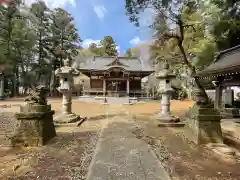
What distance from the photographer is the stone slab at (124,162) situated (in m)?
3.53

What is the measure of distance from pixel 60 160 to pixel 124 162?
1.36 meters

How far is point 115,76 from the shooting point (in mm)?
24781

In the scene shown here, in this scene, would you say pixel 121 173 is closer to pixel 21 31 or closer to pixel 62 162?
pixel 62 162

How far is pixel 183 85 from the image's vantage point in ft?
88.4

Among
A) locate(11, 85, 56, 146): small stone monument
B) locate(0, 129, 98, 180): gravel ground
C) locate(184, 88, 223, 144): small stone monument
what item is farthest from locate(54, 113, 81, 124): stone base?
locate(184, 88, 223, 144): small stone monument

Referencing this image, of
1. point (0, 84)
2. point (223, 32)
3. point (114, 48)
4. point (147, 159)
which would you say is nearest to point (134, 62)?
point (223, 32)

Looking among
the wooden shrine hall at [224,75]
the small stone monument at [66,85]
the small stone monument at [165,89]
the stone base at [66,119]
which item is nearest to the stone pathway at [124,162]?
the stone base at [66,119]

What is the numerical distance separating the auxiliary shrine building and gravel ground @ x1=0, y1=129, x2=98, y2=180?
17827mm

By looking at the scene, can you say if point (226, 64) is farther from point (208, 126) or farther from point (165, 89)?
point (208, 126)

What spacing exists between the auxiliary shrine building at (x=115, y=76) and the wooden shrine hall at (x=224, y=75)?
1253cm

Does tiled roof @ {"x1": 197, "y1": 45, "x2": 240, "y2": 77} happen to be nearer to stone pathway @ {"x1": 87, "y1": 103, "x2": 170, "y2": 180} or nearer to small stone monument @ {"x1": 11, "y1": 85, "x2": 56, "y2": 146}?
stone pathway @ {"x1": 87, "y1": 103, "x2": 170, "y2": 180}

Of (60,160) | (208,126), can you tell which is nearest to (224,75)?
(208,126)

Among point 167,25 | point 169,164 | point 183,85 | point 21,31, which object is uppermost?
point 21,31

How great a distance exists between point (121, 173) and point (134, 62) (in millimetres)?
24833
